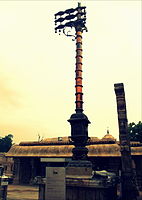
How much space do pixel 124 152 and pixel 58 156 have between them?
11.7 metres

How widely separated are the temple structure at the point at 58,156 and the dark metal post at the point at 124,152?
6.31m

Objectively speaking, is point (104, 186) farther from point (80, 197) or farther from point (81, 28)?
point (81, 28)

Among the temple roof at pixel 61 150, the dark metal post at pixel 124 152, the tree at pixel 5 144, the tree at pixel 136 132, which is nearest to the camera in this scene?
the dark metal post at pixel 124 152

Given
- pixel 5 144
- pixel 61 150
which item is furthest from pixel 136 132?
pixel 5 144

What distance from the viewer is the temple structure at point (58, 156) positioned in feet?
77.3

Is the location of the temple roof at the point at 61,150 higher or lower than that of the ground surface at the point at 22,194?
higher

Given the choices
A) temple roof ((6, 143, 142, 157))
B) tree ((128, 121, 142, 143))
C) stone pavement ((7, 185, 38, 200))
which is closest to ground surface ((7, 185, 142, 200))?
stone pavement ((7, 185, 38, 200))

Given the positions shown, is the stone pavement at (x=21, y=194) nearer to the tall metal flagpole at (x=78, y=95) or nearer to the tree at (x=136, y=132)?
the tall metal flagpole at (x=78, y=95)

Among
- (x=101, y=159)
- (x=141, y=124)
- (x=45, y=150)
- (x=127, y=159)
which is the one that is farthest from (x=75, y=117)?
(x=141, y=124)

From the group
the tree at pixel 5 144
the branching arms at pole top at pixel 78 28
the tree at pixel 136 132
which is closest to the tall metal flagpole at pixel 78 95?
the branching arms at pole top at pixel 78 28

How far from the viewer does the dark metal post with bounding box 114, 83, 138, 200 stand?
14.6m

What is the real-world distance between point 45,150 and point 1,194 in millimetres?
14976

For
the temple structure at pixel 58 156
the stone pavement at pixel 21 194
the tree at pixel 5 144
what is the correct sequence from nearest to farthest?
the stone pavement at pixel 21 194, the temple structure at pixel 58 156, the tree at pixel 5 144

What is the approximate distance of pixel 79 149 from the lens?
16.8m
